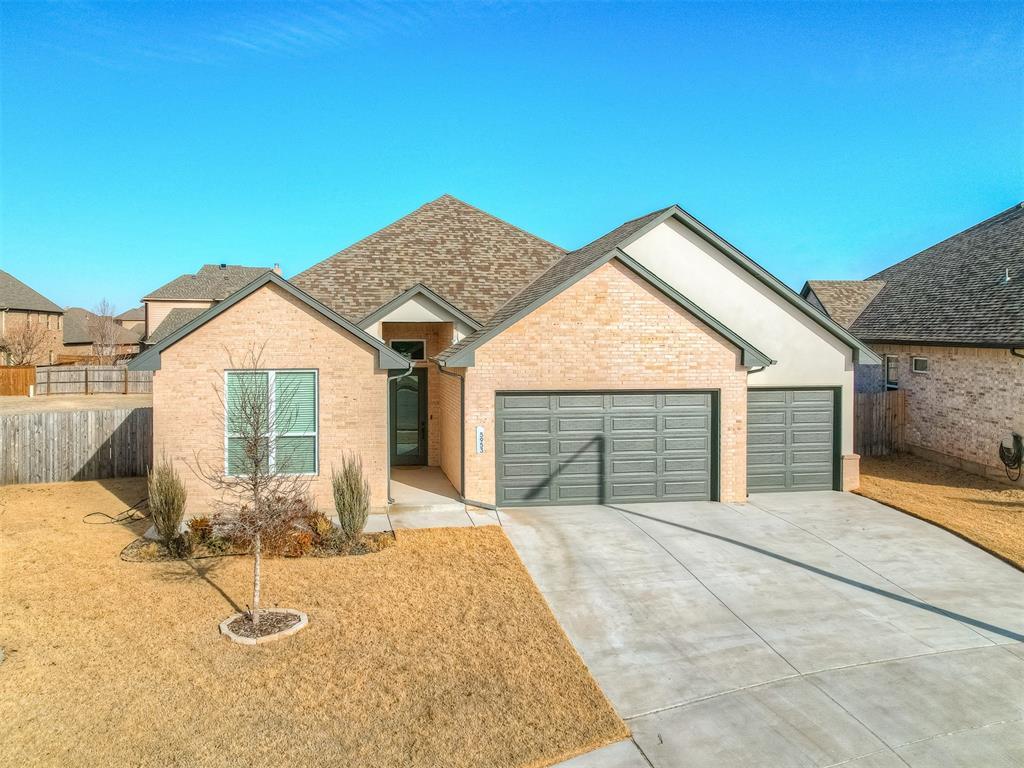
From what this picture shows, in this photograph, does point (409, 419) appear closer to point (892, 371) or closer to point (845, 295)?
point (892, 371)

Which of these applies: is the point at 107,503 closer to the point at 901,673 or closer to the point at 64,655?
the point at 64,655

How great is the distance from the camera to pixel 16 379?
124ft

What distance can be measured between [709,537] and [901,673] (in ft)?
16.3

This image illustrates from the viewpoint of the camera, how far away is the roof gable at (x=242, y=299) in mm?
13070

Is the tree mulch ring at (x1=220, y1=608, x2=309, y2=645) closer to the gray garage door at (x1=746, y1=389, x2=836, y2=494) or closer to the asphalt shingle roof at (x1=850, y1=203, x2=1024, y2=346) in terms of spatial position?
the gray garage door at (x1=746, y1=389, x2=836, y2=494)

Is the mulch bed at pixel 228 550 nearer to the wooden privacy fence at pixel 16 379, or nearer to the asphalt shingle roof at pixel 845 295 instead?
the asphalt shingle roof at pixel 845 295

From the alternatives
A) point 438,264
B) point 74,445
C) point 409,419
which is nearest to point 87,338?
point 74,445

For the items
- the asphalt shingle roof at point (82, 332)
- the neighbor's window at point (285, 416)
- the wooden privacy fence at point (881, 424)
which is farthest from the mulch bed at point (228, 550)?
the asphalt shingle roof at point (82, 332)

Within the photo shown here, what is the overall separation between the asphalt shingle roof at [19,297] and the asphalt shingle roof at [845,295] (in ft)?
179

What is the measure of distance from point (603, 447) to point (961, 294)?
1317cm

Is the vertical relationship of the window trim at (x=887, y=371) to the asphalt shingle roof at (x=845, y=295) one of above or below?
below

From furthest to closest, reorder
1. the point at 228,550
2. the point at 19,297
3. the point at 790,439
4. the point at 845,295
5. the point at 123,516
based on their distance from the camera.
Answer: the point at 19,297
the point at 845,295
the point at 790,439
the point at 123,516
the point at 228,550

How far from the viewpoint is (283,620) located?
875 centimetres

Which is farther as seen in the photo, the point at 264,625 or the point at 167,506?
the point at 167,506
